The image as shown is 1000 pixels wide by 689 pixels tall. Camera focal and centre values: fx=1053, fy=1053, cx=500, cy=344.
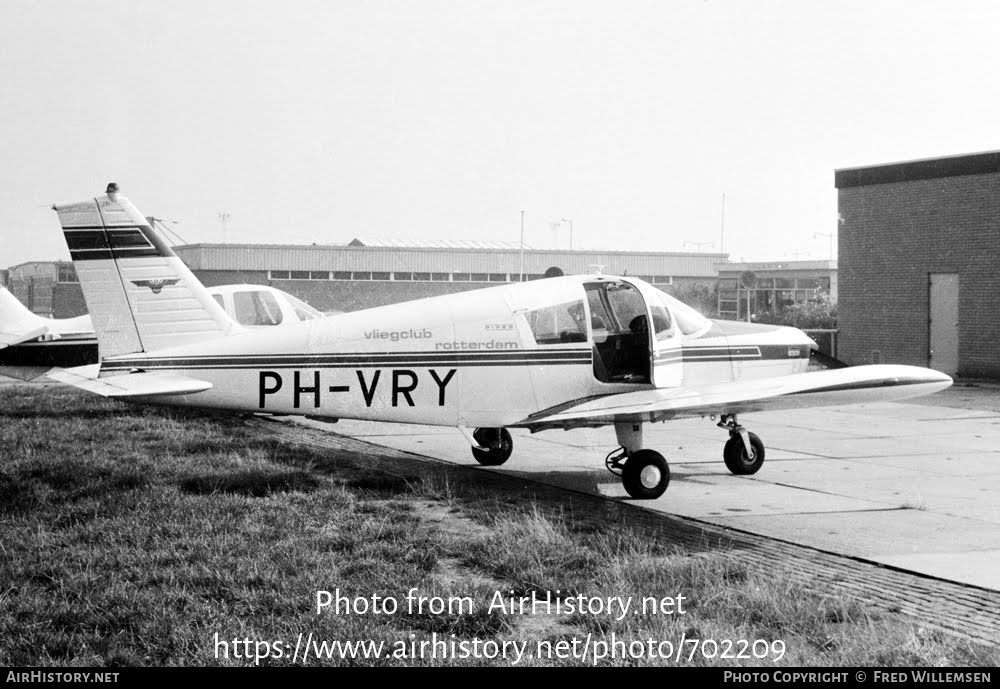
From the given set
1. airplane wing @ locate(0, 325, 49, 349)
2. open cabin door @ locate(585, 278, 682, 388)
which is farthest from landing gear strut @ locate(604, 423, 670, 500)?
airplane wing @ locate(0, 325, 49, 349)

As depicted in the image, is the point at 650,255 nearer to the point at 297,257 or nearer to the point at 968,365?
the point at 297,257

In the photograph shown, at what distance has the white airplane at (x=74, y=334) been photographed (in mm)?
18188

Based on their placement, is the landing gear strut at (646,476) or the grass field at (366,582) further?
the landing gear strut at (646,476)

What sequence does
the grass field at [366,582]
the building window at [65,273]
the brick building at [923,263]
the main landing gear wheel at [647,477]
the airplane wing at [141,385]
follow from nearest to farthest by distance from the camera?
the grass field at [366,582]
the airplane wing at [141,385]
the main landing gear wheel at [647,477]
the brick building at [923,263]
the building window at [65,273]

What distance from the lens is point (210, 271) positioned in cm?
3572

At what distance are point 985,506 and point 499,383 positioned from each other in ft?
14.9

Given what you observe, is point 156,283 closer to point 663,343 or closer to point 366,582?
point 663,343

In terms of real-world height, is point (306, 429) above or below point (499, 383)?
below

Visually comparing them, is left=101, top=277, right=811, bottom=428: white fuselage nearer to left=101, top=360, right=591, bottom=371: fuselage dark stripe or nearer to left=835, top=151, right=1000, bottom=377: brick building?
left=101, top=360, right=591, bottom=371: fuselage dark stripe

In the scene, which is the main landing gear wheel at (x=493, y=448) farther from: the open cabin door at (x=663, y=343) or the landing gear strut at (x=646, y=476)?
the landing gear strut at (x=646, y=476)

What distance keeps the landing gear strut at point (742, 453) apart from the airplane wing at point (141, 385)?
18.0 ft

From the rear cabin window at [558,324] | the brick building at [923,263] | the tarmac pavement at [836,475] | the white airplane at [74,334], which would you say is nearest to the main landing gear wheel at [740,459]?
the tarmac pavement at [836,475]
